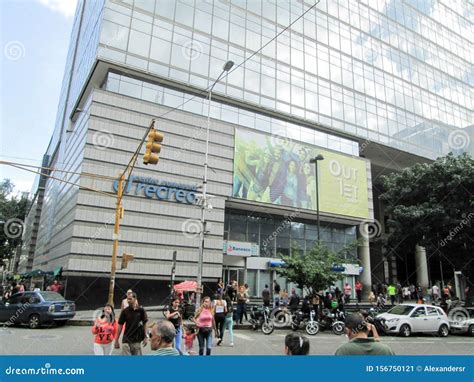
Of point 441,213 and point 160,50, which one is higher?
point 160,50

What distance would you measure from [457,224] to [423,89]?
2875cm

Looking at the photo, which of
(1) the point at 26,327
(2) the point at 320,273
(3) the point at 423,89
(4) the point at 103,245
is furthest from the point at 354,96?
(1) the point at 26,327

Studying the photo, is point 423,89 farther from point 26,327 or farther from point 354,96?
point 26,327

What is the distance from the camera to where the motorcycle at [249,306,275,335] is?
15625 millimetres

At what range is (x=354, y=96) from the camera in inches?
1561

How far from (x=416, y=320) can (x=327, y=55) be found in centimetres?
3054

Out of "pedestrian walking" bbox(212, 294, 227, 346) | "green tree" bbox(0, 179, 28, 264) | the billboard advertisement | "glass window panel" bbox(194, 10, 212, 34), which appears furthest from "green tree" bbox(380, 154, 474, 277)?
"green tree" bbox(0, 179, 28, 264)

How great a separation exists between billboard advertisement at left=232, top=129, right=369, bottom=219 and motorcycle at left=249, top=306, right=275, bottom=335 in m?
14.2

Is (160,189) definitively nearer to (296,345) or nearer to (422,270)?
(296,345)

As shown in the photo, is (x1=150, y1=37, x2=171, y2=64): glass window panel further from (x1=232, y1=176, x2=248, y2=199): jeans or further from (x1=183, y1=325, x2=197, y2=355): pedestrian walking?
(x1=183, y1=325, x2=197, y2=355): pedestrian walking

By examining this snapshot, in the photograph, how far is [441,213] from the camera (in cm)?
2298

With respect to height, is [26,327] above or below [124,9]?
below

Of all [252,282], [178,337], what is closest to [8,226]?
[252,282]

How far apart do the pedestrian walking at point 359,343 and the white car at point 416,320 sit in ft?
45.5
